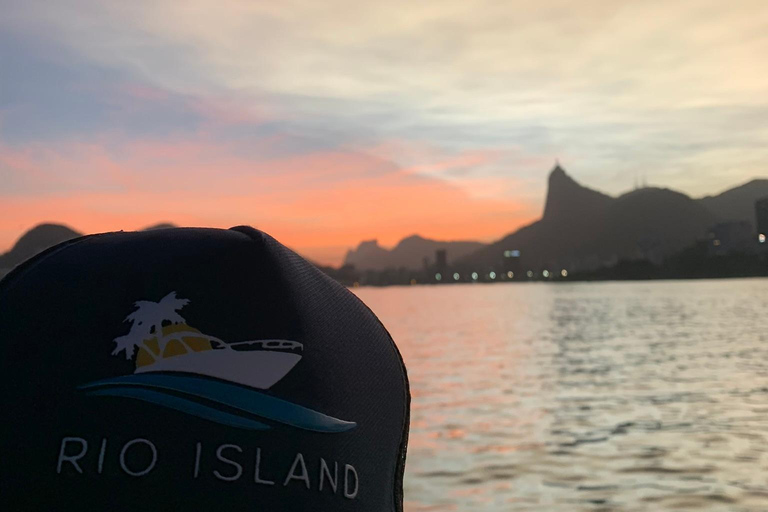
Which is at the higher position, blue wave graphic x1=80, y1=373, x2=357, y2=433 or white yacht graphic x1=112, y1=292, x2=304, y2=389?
white yacht graphic x1=112, y1=292, x2=304, y2=389

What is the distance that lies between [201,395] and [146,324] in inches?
6.7

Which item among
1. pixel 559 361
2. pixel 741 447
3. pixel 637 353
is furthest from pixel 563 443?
pixel 637 353

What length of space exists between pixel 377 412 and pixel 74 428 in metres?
0.61

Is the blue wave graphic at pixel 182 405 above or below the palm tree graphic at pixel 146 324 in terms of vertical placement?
below

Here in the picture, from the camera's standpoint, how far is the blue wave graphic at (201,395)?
1723 millimetres

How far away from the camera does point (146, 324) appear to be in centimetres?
174

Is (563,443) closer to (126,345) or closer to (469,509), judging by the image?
(469,509)

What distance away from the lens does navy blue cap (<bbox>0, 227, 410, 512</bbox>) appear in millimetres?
1709

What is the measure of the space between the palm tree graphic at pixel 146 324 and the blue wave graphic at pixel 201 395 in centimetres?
6

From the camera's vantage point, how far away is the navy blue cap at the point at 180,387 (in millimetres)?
1709

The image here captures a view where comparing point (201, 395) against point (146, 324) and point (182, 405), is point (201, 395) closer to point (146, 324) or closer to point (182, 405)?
point (182, 405)

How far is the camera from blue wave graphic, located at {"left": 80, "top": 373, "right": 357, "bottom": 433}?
172 cm

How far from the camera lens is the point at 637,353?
1527 inches

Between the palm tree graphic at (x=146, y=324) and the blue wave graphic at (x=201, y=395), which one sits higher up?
the palm tree graphic at (x=146, y=324)
